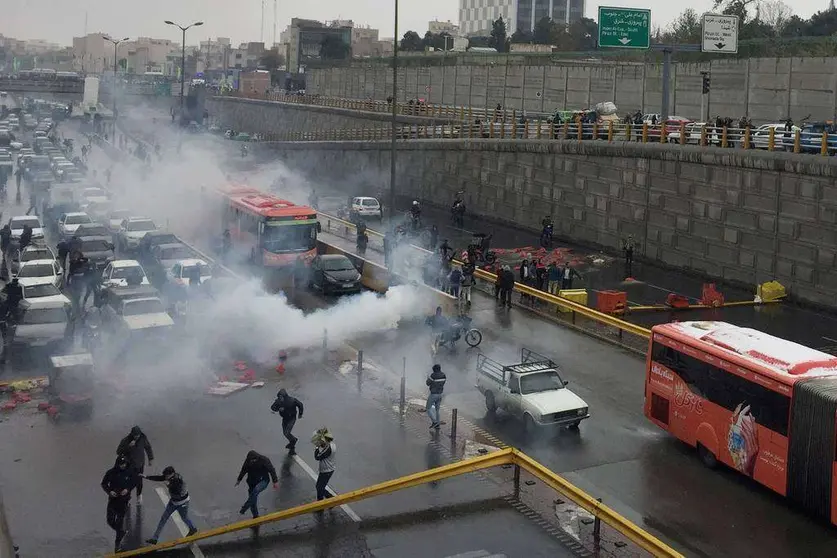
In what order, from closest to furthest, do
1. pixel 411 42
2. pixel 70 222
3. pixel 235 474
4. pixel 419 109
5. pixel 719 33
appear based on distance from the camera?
pixel 235 474 < pixel 719 33 < pixel 70 222 < pixel 419 109 < pixel 411 42

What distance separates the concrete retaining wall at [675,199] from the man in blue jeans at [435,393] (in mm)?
15337

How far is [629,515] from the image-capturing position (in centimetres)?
1384

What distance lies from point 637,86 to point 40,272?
3221 cm

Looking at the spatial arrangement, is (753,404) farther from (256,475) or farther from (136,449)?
(136,449)

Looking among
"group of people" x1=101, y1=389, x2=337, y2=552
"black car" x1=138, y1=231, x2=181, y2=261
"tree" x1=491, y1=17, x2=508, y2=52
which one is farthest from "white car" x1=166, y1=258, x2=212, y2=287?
"tree" x1=491, y1=17, x2=508, y2=52

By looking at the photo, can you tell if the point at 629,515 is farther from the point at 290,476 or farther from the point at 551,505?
the point at 290,476

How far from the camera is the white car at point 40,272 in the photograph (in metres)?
26.9

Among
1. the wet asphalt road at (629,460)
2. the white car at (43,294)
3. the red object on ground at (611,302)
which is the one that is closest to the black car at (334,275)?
the wet asphalt road at (629,460)

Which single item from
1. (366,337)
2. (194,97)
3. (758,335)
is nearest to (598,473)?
(758,335)

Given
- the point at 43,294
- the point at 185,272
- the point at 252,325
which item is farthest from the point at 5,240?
the point at 252,325

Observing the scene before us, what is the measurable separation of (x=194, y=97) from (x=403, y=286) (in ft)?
296

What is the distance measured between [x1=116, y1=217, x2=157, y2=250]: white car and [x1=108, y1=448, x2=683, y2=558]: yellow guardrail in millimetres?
24072

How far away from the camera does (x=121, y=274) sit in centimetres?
2695

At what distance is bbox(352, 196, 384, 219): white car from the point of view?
4559 centimetres
